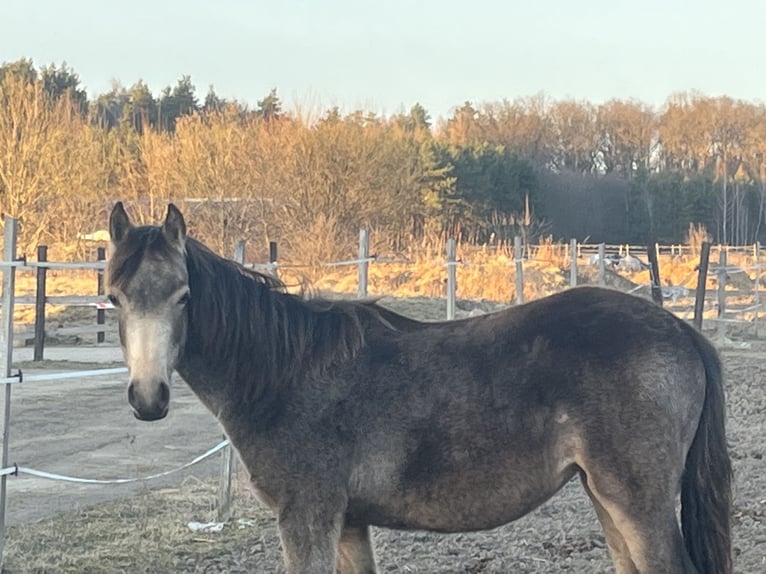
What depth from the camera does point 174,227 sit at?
3355mm

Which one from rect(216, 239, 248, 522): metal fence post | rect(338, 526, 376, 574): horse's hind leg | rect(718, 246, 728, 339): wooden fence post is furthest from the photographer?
rect(718, 246, 728, 339): wooden fence post

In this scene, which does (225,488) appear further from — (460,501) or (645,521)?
(645,521)

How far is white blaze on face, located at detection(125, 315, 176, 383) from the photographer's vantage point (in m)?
3.08

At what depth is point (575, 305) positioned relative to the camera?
343 cm

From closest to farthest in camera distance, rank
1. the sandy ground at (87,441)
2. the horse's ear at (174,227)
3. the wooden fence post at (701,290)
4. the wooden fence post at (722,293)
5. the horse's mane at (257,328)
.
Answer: the horse's ear at (174,227) < the horse's mane at (257,328) < the sandy ground at (87,441) < the wooden fence post at (701,290) < the wooden fence post at (722,293)

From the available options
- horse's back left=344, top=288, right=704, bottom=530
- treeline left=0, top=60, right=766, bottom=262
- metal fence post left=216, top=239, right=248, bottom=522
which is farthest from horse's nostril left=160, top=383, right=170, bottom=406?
treeline left=0, top=60, right=766, bottom=262

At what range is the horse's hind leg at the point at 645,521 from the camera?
3184 millimetres

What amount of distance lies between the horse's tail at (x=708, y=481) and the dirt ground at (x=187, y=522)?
1371mm

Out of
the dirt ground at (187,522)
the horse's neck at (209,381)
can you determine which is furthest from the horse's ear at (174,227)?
the dirt ground at (187,522)

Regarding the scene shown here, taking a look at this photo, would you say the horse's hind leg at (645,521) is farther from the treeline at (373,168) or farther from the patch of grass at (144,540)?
the treeline at (373,168)

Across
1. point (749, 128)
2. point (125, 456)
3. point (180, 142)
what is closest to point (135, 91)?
point (180, 142)

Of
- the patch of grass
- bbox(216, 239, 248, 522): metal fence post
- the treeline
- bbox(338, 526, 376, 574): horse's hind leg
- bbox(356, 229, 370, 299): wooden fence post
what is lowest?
the patch of grass

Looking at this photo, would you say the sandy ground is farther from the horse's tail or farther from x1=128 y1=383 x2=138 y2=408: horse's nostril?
the horse's tail

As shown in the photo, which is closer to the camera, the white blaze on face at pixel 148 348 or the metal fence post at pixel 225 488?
the white blaze on face at pixel 148 348
